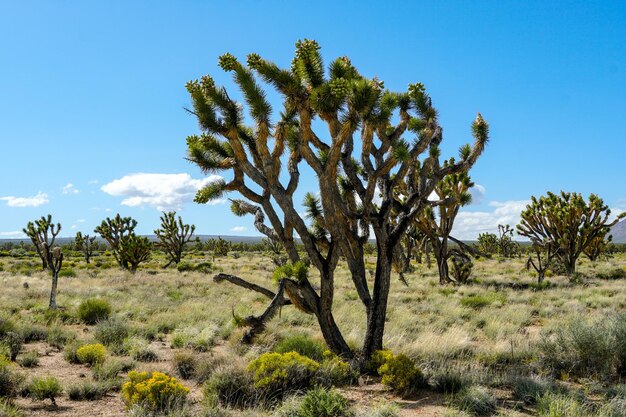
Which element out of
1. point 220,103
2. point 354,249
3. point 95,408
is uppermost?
point 220,103

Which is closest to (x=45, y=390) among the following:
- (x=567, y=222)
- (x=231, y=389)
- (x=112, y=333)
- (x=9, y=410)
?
(x=9, y=410)

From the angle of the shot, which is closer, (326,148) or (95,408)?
(95,408)

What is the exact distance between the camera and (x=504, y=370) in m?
8.41

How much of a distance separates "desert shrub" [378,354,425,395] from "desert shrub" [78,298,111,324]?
9.23 metres

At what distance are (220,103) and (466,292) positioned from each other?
49.6 ft

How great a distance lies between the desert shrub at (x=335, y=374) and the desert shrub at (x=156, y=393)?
212 cm

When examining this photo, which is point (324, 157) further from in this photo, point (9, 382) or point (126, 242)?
point (126, 242)

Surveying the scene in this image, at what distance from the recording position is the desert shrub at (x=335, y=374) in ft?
24.2

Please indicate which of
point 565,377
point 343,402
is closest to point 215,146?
point 343,402

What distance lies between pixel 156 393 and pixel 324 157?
528 centimetres

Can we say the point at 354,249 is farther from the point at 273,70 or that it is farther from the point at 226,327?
the point at 226,327

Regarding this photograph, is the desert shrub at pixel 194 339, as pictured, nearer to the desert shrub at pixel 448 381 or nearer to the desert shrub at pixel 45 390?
the desert shrub at pixel 45 390

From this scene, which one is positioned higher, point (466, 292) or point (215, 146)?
point (215, 146)

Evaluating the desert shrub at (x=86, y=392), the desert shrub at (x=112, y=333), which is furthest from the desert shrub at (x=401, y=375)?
the desert shrub at (x=112, y=333)
